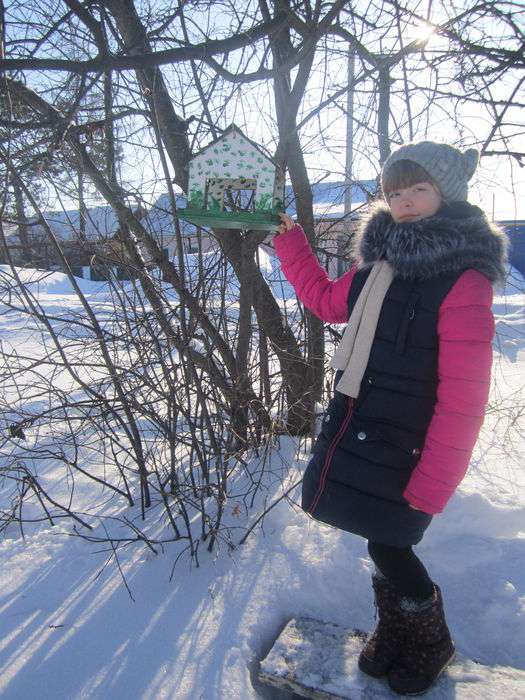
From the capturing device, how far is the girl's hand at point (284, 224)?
1.63m

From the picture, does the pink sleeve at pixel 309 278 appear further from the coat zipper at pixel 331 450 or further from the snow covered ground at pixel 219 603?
the snow covered ground at pixel 219 603

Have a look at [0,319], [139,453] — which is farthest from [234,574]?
[0,319]

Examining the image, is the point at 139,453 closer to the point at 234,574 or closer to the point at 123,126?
the point at 234,574

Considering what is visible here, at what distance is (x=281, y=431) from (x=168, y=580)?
100 cm

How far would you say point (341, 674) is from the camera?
1541mm

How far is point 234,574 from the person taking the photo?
190 centimetres

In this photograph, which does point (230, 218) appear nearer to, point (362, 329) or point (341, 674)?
point (362, 329)

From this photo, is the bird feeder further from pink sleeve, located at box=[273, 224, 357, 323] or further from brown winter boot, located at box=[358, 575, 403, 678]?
brown winter boot, located at box=[358, 575, 403, 678]

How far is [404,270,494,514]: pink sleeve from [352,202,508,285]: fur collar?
55 millimetres

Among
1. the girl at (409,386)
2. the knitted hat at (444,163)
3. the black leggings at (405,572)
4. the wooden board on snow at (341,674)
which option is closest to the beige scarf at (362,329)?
the girl at (409,386)

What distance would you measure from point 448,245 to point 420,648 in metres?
1.22

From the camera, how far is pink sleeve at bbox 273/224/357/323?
5.50ft

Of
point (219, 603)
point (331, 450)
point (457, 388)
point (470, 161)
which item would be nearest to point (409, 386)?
point (457, 388)

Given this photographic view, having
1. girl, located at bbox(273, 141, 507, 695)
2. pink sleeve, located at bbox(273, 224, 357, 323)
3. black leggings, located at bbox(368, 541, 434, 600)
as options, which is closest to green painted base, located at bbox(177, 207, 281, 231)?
pink sleeve, located at bbox(273, 224, 357, 323)
